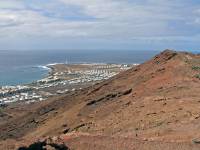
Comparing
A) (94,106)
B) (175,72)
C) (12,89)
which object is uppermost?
(175,72)

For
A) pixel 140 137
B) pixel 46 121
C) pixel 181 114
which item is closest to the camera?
pixel 140 137

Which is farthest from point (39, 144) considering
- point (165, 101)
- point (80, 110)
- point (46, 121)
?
point (46, 121)

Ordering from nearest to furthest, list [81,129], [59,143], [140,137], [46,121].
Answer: [59,143] → [140,137] → [81,129] → [46,121]

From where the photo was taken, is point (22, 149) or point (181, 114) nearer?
point (22, 149)

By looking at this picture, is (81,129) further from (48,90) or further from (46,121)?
(48,90)

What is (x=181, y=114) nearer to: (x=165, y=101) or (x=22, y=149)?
(x=165, y=101)

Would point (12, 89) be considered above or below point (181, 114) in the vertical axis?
below
